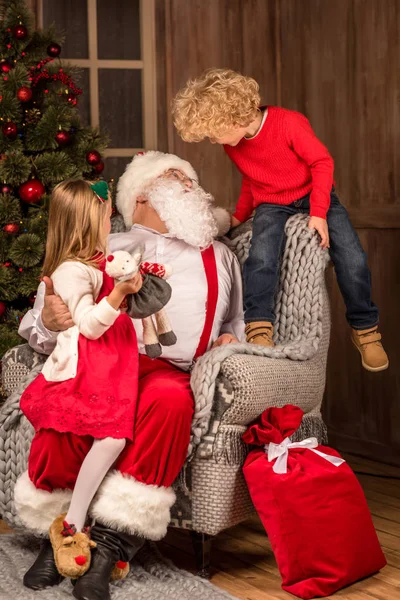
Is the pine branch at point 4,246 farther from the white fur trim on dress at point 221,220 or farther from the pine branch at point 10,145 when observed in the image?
the white fur trim on dress at point 221,220

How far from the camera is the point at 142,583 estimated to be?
2404 mm

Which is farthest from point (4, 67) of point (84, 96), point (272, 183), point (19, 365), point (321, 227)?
point (321, 227)

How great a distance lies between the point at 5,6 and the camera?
3.61 metres

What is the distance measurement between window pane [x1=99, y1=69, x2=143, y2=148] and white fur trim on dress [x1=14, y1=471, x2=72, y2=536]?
243 centimetres

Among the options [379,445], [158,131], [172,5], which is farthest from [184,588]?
[172,5]

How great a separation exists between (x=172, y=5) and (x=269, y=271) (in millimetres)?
2074

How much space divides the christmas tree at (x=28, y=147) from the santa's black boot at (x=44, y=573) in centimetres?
123

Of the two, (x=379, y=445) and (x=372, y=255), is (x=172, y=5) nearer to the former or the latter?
(x=372, y=255)

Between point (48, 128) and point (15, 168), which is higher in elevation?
point (48, 128)

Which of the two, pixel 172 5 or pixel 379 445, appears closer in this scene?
pixel 379 445

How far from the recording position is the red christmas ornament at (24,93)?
352cm

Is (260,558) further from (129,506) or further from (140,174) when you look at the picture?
(140,174)

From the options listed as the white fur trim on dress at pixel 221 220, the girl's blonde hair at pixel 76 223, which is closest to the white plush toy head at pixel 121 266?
the girl's blonde hair at pixel 76 223

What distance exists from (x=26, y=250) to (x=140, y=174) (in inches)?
28.8
